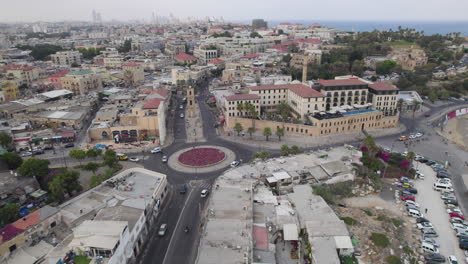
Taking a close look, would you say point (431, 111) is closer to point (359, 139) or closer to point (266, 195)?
point (359, 139)

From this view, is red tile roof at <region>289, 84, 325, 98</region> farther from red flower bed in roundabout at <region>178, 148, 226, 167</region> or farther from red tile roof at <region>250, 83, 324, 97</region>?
red flower bed in roundabout at <region>178, 148, 226, 167</region>

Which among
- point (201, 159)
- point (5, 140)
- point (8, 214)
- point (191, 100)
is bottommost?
point (201, 159)

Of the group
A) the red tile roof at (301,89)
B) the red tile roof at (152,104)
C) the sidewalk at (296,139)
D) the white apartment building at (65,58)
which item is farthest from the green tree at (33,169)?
the white apartment building at (65,58)

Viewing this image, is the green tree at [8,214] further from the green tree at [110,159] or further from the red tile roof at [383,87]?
the red tile roof at [383,87]

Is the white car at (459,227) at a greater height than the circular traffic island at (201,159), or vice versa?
the circular traffic island at (201,159)

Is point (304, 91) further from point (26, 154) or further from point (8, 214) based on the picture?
point (26, 154)

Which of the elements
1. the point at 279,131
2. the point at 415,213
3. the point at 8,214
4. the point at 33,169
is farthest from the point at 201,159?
the point at 415,213

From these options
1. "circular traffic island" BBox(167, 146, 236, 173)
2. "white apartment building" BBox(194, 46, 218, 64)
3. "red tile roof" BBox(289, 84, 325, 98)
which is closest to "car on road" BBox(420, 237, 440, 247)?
"circular traffic island" BBox(167, 146, 236, 173)
